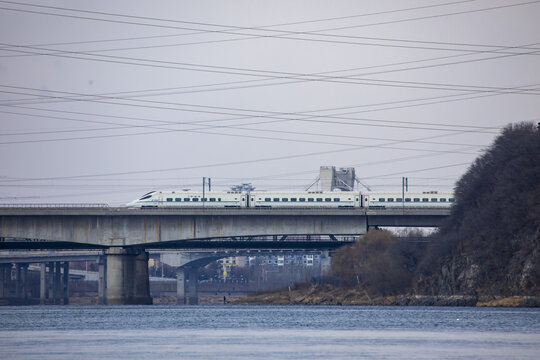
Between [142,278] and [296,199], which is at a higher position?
[296,199]

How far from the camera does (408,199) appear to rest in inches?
5517

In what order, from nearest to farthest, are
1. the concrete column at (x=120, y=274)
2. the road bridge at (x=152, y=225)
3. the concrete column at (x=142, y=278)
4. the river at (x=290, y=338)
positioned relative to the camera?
the river at (x=290, y=338) → the road bridge at (x=152, y=225) → the concrete column at (x=120, y=274) → the concrete column at (x=142, y=278)

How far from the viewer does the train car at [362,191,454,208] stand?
138875 mm

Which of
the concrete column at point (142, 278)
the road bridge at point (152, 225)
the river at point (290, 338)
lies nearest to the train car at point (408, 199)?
the road bridge at point (152, 225)

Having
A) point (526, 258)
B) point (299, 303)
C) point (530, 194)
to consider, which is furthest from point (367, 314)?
point (299, 303)

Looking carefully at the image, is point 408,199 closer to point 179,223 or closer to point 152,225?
point 179,223

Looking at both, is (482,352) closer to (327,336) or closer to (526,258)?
(327,336)

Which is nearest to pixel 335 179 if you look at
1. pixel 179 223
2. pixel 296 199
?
pixel 296 199

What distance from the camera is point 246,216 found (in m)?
128

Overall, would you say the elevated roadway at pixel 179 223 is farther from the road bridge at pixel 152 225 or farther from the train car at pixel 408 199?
the train car at pixel 408 199

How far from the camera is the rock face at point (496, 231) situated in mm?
109062

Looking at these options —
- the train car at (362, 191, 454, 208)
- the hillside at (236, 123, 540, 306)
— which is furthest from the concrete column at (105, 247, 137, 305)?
the train car at (362, 191, 454, 208)

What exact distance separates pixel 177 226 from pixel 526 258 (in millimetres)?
45630

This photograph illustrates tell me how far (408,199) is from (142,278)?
3968cm
